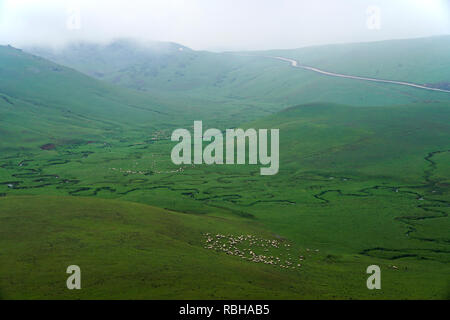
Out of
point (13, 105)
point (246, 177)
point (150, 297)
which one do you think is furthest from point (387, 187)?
point (13, 105)

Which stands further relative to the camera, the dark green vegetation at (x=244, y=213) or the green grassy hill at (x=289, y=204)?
the green grassy hill at (x=289, y=204)

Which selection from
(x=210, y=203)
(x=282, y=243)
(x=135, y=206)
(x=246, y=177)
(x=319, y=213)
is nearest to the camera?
(x=282, y=243)

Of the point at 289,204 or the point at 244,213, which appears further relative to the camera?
the point at 289,204

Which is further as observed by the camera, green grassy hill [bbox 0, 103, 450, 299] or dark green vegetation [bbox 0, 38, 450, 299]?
green grassy hill [bbox 0, 103, 450, 299]

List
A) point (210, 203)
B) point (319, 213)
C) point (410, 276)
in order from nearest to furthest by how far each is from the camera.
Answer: point (410, 276)
point (319, 213)
point (210, 203)

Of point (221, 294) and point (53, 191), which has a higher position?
point (53, 191)

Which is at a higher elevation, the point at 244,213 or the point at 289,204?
the point at 289,204
